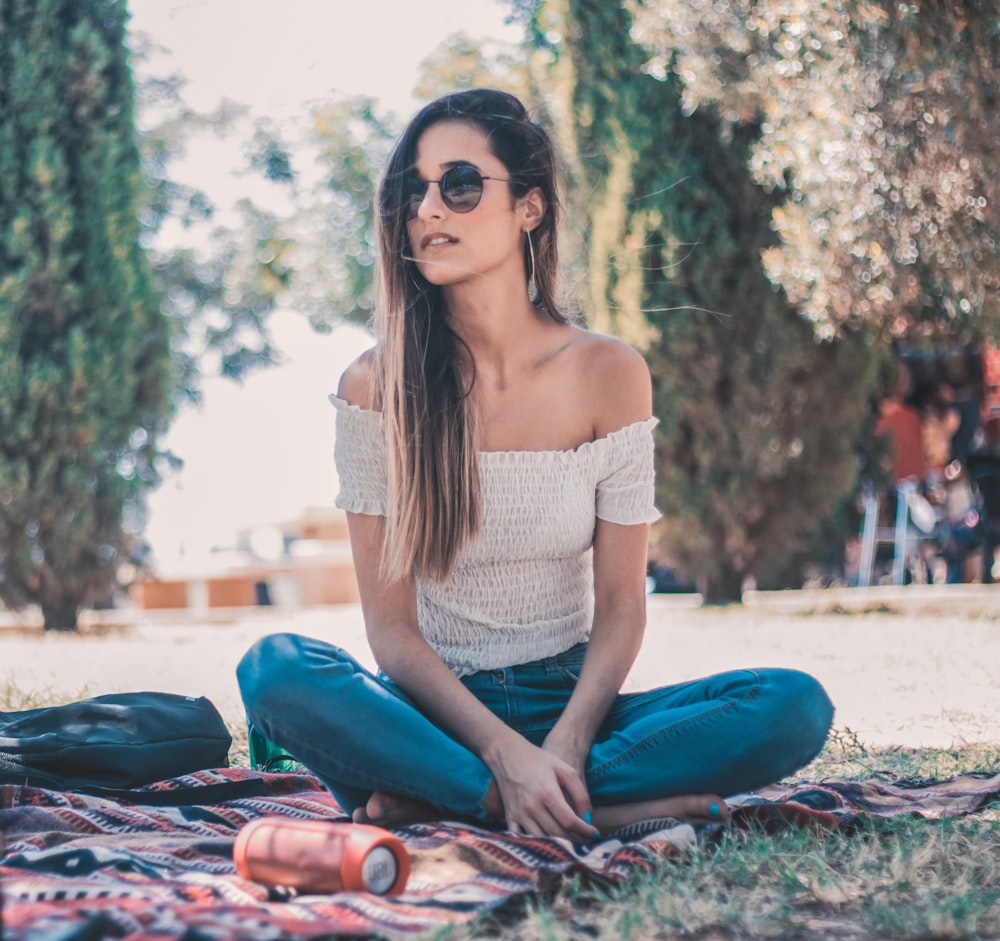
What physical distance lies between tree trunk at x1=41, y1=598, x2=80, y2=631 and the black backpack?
6923mm

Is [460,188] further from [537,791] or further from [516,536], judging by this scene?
[537,791]

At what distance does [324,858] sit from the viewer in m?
2.02

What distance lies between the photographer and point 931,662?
5.72 metres

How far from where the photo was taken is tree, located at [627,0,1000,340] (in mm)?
6332

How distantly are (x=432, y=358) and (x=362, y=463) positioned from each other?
0.32 meters

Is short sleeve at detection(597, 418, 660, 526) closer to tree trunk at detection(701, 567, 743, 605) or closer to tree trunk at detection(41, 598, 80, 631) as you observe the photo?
tree trunk at detection(701, 567, 743, 605)

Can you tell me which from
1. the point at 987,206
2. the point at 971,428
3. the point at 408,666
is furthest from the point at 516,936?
the point at 971,428

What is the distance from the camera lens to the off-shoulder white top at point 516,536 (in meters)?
2.88

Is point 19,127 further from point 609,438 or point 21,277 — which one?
point 609,438

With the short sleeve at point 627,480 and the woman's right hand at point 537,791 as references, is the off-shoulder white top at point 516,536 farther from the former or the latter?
the woman's right hand at point 537,791

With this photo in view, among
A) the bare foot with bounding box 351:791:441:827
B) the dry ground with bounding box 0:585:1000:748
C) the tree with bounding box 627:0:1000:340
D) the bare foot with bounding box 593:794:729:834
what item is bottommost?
the dry ground with bounding box 0:585:1000:748

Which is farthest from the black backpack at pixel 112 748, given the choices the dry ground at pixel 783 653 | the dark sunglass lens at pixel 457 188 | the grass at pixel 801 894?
the dark sunglass lens at pixel 457 188

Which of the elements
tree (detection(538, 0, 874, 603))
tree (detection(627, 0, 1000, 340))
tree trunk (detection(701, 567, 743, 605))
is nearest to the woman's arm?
tree (detection(627, 0, 1000, 340))

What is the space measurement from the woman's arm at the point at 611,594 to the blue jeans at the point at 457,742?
0.08m
